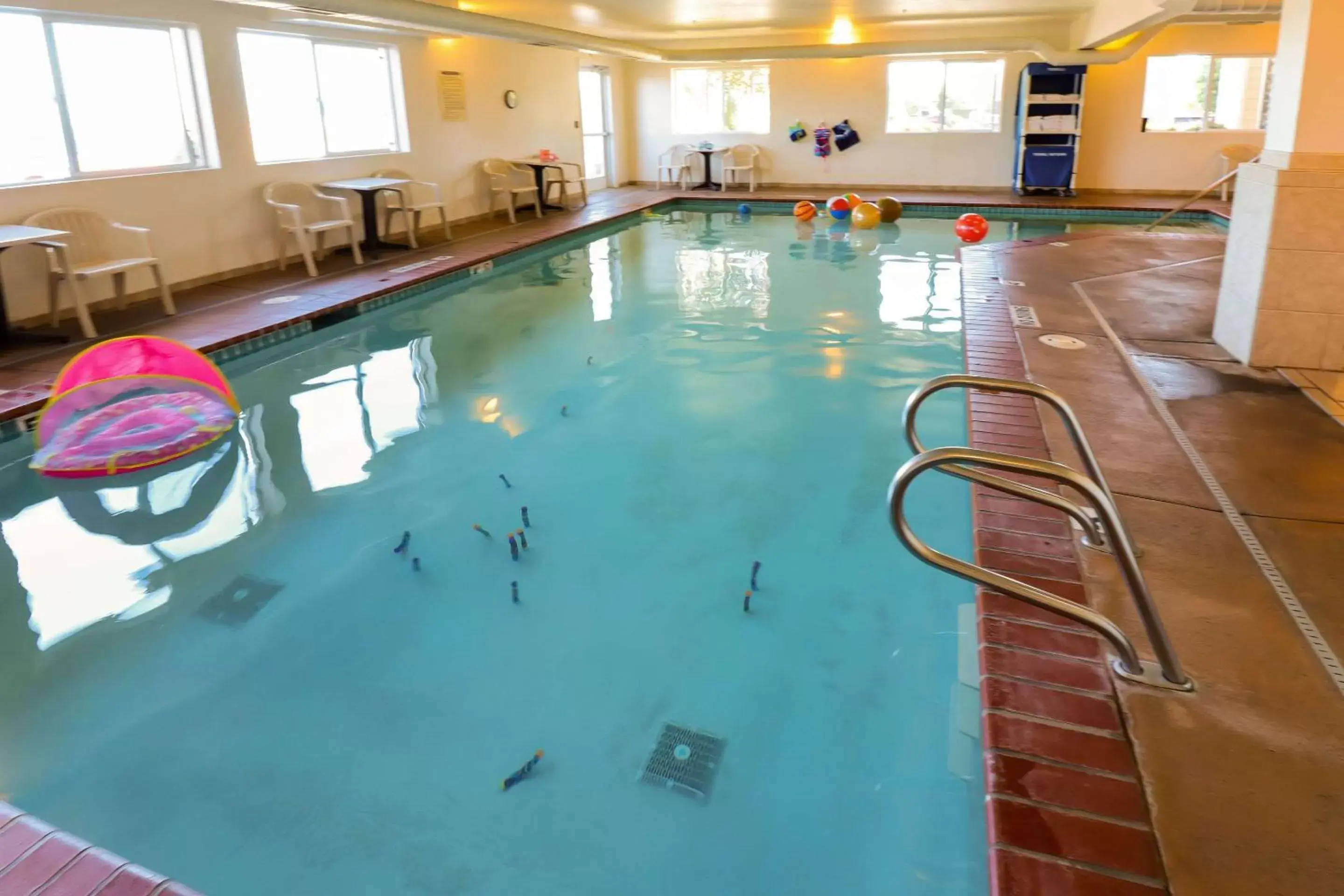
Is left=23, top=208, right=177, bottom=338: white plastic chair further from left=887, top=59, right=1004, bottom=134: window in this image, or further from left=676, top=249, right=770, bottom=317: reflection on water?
left=887, top=59, right=1004, bottom=134: window

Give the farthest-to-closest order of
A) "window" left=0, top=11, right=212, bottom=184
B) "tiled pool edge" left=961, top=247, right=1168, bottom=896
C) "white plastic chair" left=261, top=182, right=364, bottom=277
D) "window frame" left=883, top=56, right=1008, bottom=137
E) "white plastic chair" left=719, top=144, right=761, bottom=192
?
1. "white plastic chair" left=719, top=144, right=761, bottom=192
2. "window frame" left=883, top=56, right=1008, bottom=137
3. "white plastic chair" left=261, top=182, right=364, bottom=277
4. "window" left=0, top=11, right=212, bottom=184
5. "tiled pool edge" left=961, top=247, right=1168, bottom=896

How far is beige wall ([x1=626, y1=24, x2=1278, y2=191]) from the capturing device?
434 inches

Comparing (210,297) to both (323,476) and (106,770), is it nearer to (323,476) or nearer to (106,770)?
(323,476)

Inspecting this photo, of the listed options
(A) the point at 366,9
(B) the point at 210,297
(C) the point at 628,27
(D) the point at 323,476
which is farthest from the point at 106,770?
(C) the point at 628,27

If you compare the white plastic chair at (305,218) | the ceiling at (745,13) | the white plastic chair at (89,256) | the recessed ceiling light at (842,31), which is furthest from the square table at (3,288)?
the recessed ceiling light at (842,31)

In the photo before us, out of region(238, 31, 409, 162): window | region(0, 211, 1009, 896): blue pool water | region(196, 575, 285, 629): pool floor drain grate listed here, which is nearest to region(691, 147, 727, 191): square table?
region(238, 31, 409, 162): window

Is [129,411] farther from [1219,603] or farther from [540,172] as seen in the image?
[540,172]

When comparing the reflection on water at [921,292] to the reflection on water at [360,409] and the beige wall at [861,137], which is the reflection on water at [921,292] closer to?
the reflection on water at [360,409]

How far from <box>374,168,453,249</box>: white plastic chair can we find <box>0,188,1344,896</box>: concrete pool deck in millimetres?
4367

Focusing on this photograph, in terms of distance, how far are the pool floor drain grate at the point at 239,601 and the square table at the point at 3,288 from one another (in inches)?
124

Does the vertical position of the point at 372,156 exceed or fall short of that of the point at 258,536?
it exceeds it

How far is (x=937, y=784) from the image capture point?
210 centimetres

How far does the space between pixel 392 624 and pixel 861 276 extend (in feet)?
18.9

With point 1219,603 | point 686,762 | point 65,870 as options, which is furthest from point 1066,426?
point 65,870
